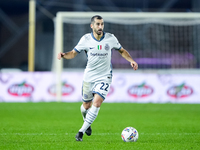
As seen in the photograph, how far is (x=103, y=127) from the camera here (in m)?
10.0

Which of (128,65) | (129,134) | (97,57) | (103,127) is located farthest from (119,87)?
(129,134)

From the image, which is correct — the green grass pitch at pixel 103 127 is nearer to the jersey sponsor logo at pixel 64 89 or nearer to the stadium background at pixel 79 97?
the stadium background at pixel 79 97

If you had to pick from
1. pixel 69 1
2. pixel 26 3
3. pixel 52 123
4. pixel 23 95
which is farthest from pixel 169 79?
pixel 26 3

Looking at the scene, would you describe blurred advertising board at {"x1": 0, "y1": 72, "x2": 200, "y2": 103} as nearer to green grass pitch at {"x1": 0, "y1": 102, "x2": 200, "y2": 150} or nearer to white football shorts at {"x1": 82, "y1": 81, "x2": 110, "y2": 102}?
green grass pitch at {"x1": 0, "y1": 102, "x2": 200, "y2": 150}

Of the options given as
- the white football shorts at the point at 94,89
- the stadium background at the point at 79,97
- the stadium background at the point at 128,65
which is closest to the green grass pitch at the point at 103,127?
the stadium background at the point at 79,97

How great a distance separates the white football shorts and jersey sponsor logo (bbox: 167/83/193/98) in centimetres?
975

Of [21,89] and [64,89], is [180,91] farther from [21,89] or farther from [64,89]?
[21,89]

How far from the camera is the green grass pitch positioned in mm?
7223

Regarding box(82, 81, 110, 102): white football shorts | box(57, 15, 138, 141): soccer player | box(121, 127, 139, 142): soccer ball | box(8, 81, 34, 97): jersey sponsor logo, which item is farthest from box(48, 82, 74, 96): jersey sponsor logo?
box(121, 127, 139, 142): soccer ball

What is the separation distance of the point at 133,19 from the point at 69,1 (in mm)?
10922

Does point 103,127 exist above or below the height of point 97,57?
below

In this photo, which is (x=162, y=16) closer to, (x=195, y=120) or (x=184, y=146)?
(x=195, y=120)

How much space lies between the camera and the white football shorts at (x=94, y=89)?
25.8ft

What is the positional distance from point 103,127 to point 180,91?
324 inches
